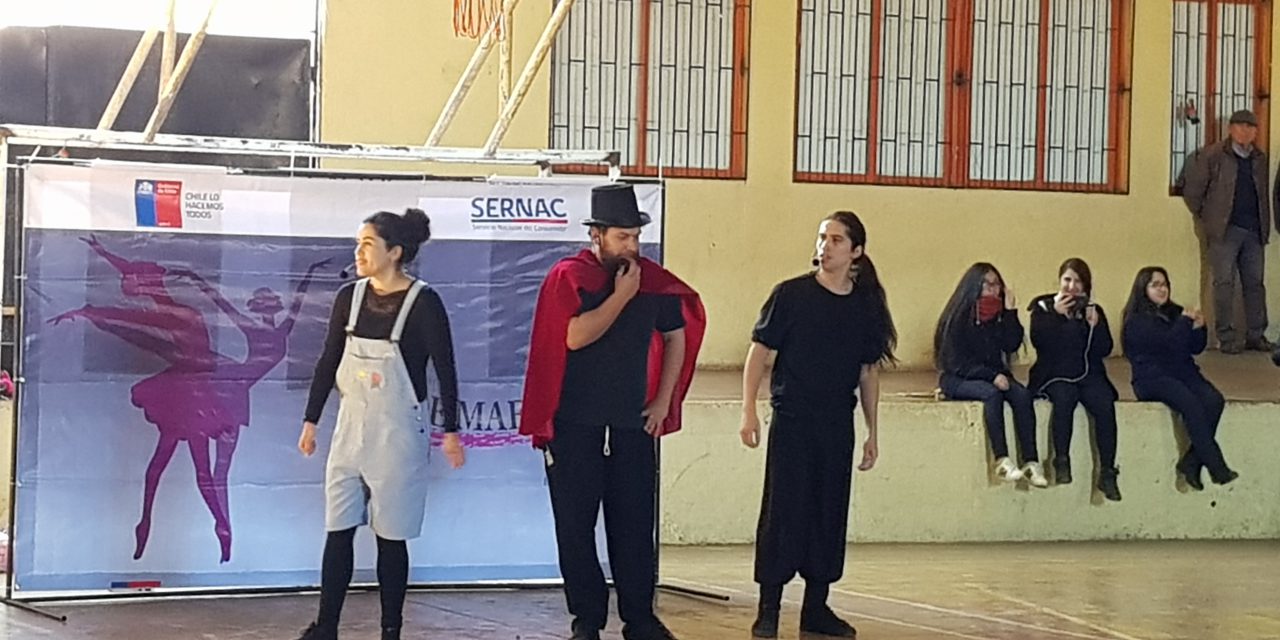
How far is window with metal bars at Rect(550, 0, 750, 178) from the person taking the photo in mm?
13492

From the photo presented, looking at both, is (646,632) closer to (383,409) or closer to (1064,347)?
(383,409)

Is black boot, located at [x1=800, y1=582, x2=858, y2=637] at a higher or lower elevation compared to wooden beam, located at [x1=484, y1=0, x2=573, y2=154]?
lower

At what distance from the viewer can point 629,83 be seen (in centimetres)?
1359

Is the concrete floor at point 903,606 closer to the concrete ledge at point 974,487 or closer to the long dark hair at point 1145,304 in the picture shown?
the concrete ledge at point 974,487

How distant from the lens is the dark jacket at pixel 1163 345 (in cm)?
1131

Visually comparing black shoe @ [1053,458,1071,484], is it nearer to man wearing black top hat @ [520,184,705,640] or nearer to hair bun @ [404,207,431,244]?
man wearing black top hat @ [520,184,705,640]

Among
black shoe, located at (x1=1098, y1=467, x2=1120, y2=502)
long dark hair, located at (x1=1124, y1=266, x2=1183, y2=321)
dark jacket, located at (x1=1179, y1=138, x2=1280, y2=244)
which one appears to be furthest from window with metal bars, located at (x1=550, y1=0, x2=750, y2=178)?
black shoe, located at (x1=1098, y1=467, x2=1120, y2=502)

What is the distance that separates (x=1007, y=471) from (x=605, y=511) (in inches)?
177

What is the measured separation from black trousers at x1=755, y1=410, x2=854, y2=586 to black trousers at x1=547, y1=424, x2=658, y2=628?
64 cm

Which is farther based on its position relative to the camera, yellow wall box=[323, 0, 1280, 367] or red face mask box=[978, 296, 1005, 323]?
yellow wall box=[323, 0, 1280, 367]

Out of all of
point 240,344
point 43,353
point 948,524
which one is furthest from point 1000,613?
point 43,353

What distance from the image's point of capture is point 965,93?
14328mm

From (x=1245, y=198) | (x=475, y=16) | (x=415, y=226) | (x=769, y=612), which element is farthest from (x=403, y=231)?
(x=1245, y=198)

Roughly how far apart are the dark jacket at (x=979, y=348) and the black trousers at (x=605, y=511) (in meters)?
4.50
